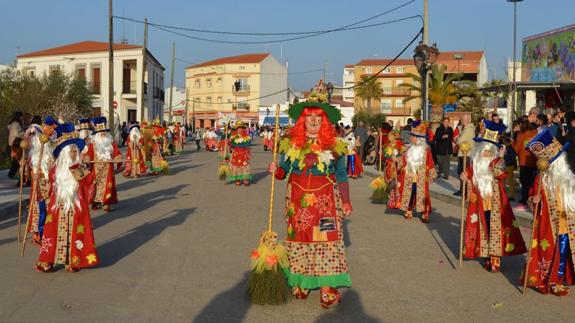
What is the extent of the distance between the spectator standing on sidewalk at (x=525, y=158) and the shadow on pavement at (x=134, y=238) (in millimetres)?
6543

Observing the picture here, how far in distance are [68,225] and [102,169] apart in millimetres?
5868

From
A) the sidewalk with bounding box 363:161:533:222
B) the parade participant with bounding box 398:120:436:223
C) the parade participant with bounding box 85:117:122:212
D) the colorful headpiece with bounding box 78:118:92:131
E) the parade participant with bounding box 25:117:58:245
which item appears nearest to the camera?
the parade participant with bounding box 25:117:58:245

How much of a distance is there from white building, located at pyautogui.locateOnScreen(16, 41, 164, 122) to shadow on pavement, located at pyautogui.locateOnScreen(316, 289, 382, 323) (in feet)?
161

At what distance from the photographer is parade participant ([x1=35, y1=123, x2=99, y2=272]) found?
7328 mm

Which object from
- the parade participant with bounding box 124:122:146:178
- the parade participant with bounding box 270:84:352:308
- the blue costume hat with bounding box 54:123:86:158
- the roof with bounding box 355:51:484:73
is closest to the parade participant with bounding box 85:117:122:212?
the blue costume hat with bounding box 54:123:86:158

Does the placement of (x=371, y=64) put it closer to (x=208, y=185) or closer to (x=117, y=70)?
(x=117, y=70)

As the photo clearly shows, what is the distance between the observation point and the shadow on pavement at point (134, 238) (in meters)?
8.45

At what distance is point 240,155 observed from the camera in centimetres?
1812

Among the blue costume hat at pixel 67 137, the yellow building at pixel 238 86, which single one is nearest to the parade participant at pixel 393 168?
the blue costume hat at pixel 67 137

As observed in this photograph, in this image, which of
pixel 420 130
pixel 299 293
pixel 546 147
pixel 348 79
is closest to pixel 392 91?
pixel 348 79

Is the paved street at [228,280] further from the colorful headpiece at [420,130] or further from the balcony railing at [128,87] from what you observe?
the balcony railing at [128,87]

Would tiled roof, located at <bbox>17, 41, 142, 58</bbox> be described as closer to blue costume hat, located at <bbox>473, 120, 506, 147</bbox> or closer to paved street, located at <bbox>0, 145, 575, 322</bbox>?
paved street, located at <bbox>0, 145, 575, 322</bbox>

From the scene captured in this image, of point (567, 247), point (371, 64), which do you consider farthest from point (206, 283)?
point (371, 64)

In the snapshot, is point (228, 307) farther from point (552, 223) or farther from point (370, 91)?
point (370, 91)
